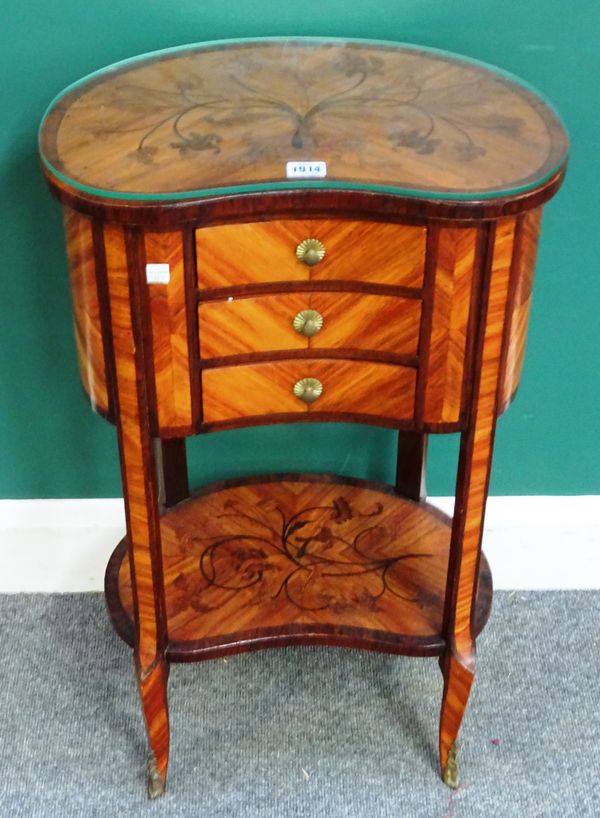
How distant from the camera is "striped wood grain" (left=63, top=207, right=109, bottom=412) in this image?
1196 mm

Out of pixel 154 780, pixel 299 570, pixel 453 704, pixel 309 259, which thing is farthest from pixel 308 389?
pixel 154 780

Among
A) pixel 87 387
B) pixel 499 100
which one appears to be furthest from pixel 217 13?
pixel 87 387

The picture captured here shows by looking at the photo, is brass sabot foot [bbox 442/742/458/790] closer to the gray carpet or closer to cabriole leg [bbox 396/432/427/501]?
the gray carpet

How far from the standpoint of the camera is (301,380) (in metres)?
1.29

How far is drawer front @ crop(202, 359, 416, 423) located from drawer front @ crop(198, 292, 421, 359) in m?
0.02

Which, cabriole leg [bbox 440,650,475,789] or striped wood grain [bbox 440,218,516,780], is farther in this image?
cabriole leg [bbox 440,650,475,789]

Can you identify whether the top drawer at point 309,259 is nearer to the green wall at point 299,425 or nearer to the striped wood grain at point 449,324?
the striped wood grain at point 449,324

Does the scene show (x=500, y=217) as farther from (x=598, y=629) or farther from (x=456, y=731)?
(x=598, y=629)

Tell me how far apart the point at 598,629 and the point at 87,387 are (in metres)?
0.98

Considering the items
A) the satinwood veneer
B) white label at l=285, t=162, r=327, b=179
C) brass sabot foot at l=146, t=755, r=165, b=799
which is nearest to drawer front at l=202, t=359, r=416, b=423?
the satinwood veneer

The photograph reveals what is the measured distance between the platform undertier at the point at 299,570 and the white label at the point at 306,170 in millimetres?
658


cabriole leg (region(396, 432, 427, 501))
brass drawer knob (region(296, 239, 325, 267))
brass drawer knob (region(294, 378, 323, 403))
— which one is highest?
brass drawer knob (region(296, 239, 325, 267))

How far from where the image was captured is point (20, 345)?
5.53ft

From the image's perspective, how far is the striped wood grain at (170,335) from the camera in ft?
3.77
